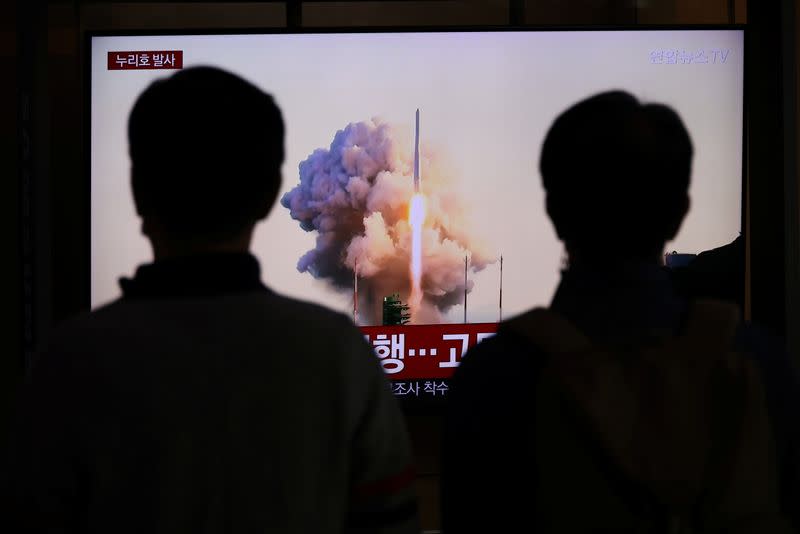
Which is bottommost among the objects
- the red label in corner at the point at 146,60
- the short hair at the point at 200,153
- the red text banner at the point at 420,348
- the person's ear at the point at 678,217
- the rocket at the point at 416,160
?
the red text banner at the point at 420,348

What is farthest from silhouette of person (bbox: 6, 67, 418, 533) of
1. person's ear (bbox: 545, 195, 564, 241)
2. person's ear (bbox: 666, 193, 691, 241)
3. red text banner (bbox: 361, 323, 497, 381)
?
red text banner (bbox: 361, 323, 497, 381)

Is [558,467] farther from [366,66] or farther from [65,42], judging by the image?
[65,42]

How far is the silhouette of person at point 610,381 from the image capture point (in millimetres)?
827

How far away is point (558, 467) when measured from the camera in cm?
83

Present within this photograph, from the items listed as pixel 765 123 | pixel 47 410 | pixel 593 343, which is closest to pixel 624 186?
pixel 593 343

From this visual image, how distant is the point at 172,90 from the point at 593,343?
0.52 meters

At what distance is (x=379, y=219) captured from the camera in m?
2.21

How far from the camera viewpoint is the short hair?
854mm

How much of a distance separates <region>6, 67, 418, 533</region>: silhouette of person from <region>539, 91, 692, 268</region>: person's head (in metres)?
0.27

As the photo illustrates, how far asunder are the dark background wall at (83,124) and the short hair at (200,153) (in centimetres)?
137

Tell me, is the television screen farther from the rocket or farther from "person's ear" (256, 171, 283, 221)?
"person's ear" (256, 171, 283, 221)

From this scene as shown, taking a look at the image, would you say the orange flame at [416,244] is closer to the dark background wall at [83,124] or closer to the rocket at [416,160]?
the rocket at [416,160]

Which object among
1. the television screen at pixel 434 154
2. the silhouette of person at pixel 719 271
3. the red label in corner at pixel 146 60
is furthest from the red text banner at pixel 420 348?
the red label in corner at pixel 146 60

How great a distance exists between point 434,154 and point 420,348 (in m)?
0.53
